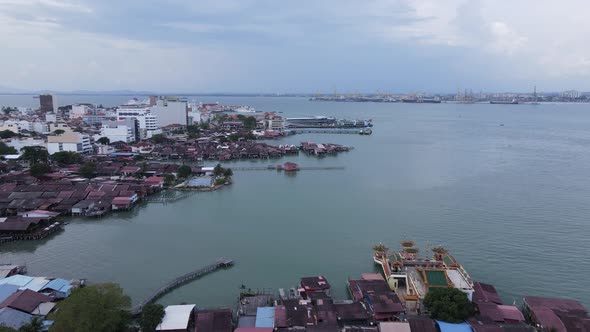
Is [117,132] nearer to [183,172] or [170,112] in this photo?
[170,112]

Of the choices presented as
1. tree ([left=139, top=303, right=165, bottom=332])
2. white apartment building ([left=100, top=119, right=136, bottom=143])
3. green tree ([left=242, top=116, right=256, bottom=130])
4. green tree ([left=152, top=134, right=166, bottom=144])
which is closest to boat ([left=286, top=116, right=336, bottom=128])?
green tree ([left=242, top=116, right=256, bottom=130])

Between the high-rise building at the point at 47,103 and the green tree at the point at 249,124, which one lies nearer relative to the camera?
the green tree at the point at 249,124

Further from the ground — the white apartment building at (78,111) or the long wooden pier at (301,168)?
the white apartment building at (78,111)

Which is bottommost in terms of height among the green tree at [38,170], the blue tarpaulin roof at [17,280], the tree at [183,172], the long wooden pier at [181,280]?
the long wooden pier at [181,280]

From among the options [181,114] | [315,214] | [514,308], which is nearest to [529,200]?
[315,214]

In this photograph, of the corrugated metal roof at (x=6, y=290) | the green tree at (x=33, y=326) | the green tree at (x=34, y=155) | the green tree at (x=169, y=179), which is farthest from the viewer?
the green tree at (x=34, y=155)

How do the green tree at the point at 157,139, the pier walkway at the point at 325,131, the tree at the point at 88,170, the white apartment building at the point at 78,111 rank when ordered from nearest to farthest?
the tree at the point at 88,170 < the green tree at the point at 157,139 < the pier walkway at the point at 325,131 < the white apartment building at the point at 78,111

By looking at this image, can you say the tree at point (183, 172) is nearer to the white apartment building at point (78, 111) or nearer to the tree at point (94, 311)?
the tree at point (94, 311)

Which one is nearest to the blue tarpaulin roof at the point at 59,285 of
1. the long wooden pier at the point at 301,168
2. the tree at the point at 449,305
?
the tree at the point at 449,305

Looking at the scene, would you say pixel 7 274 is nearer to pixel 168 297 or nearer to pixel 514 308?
pixel 168 297
